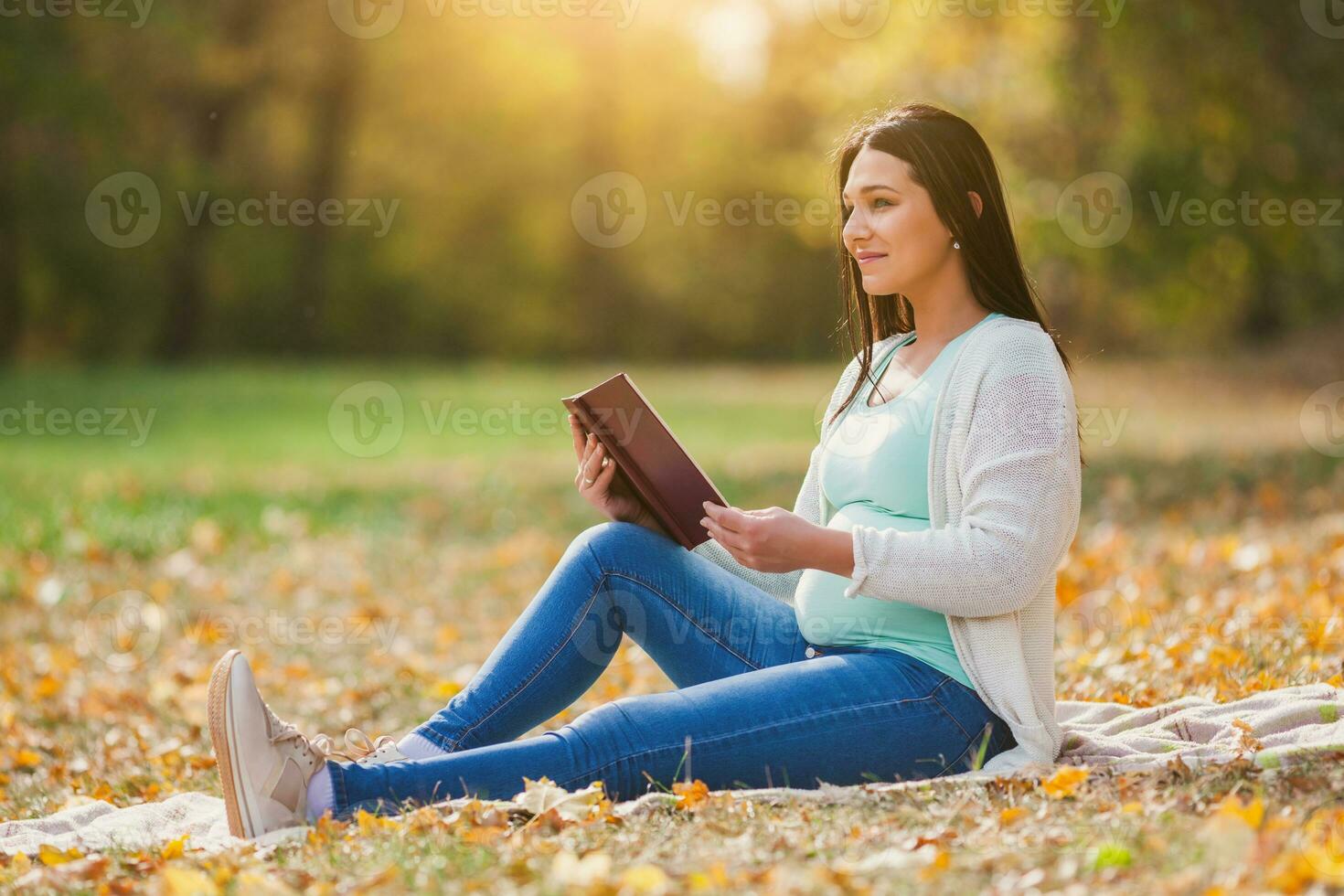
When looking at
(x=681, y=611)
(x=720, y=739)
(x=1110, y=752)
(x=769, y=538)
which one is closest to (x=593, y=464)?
(x=681, y=611)

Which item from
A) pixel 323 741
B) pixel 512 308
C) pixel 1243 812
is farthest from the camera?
pixel 512 308

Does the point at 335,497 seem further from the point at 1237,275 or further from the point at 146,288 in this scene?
the point at 146,288

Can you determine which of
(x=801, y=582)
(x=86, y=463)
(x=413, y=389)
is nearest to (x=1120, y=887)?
(x=801, y=582)

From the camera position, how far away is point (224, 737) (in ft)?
8.89

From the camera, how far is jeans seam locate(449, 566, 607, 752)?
2998 millimetres

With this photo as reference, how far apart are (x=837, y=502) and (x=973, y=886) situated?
110 centimetres

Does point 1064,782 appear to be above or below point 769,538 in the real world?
below

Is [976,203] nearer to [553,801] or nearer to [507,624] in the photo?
[553,801]

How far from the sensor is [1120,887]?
2.12 m

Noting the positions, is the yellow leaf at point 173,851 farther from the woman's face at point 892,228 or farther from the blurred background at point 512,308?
the woman's face at point 892,228

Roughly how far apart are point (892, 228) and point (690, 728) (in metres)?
1.18

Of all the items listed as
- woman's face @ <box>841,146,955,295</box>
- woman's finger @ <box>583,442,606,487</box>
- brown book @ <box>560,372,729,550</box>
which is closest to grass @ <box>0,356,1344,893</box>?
brown book @ <box>560,372,729,550</box>

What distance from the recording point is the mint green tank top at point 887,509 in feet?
9.47

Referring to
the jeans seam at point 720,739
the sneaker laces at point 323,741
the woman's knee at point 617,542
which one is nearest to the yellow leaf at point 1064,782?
the jeans seam at point 720,739
